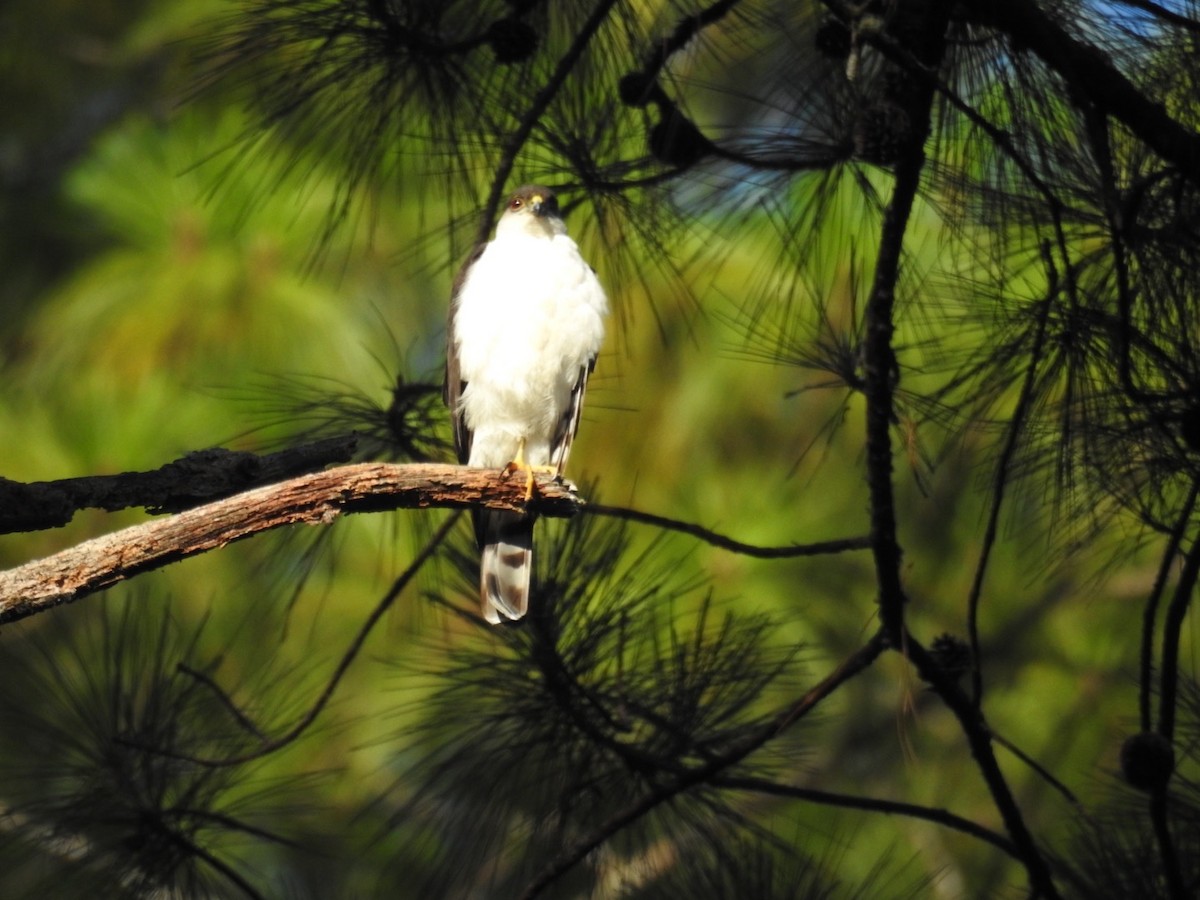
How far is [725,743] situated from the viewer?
123 inches

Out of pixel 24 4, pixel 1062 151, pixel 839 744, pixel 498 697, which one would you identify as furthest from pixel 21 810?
pixel 24 4

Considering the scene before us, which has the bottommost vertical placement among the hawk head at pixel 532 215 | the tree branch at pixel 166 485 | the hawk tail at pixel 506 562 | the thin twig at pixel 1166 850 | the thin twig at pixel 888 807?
the thin twig at pixel 1166 850

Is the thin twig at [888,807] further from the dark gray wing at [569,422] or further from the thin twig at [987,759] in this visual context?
the dark gray wing at [569,422]

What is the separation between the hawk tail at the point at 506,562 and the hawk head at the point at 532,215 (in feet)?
2.89

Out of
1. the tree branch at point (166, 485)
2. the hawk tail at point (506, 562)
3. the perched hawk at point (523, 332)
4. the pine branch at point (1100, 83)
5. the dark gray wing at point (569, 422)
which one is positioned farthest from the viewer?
the dark gray wing at point (569, 422)

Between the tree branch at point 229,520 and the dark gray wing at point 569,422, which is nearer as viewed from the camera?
the tree branch at point 229,520

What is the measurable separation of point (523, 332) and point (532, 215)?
0.35m

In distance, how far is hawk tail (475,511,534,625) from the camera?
3721 millimetres

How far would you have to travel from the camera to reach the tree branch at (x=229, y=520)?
7.18 ft

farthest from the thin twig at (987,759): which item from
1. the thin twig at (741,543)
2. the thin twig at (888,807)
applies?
the thin twig at (741,543)

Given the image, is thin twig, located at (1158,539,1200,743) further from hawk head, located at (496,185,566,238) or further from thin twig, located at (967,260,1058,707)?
hawk head, located at (496,185,566,238)

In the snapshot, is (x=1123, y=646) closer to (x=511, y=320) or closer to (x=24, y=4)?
(x=511, y=320)

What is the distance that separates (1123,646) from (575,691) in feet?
14.1

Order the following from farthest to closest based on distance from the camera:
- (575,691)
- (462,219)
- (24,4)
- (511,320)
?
(24,4) < (511,320) < (462,219) < (575,691)
